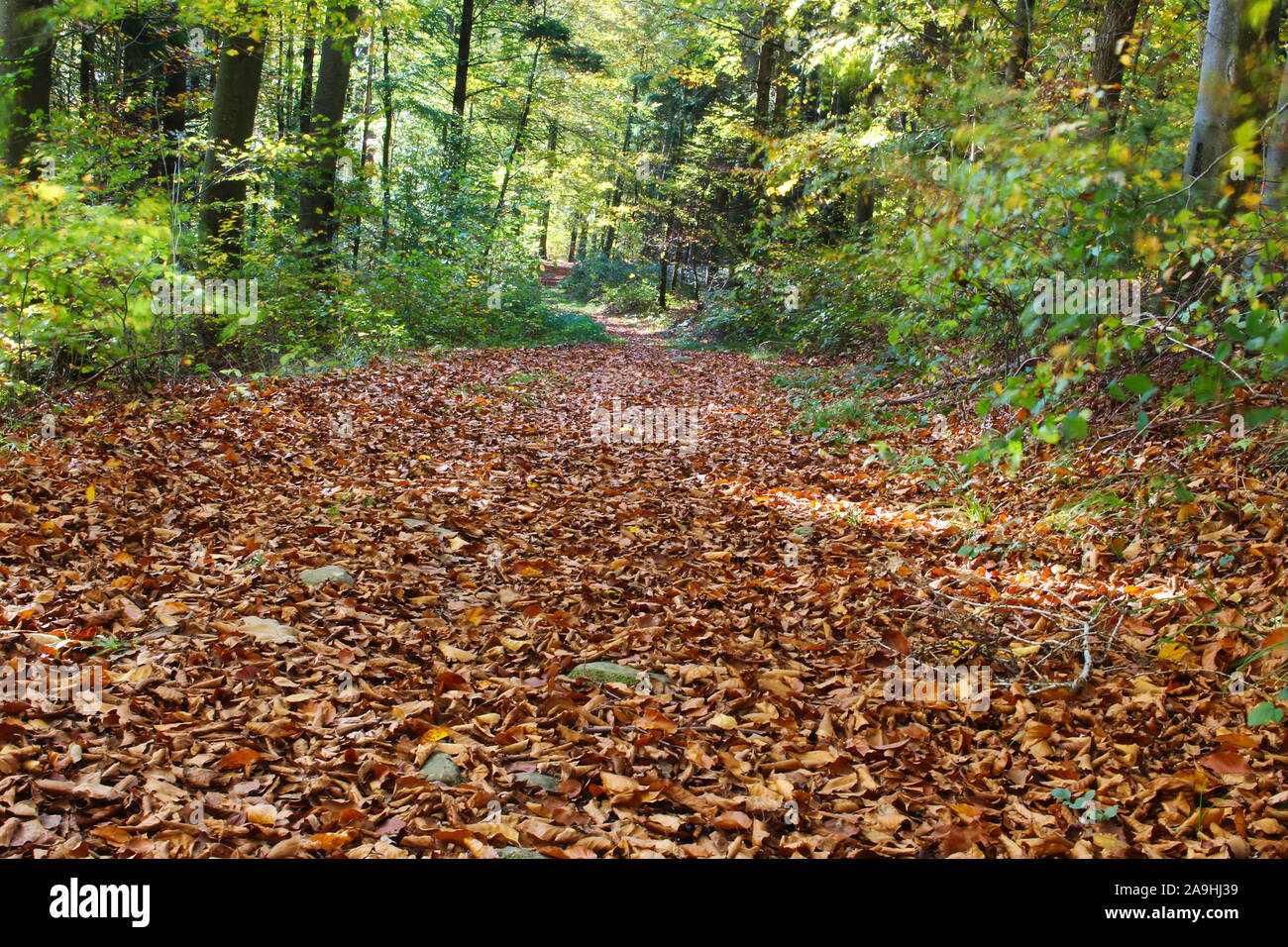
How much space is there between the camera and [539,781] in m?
2.53

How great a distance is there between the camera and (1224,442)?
4387 millimetres

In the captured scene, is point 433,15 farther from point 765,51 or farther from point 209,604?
point 209,604

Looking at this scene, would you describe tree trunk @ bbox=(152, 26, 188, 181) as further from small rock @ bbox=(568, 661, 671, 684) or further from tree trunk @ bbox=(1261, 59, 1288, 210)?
tree trunk @ bbox=(1261, 59, 1288, 210)

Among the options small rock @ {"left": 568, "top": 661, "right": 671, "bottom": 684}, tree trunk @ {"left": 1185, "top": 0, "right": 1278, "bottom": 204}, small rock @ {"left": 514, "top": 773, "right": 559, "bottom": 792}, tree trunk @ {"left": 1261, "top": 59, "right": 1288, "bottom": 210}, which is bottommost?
small rock @ {"left": 514, "top": 773, "right": 559, "bottom": 792}

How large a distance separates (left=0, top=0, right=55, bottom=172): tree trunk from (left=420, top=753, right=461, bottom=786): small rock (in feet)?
30.0

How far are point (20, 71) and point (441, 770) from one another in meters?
9.71

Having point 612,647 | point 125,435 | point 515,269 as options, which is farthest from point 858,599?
point 515,269

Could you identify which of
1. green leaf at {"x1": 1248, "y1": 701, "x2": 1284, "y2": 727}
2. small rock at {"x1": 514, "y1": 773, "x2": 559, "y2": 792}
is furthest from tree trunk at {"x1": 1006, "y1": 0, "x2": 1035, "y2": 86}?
small rock at {"x1": 514, "y1": 773, "x2": 559, "y2": 792}

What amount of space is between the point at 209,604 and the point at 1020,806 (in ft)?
10.9

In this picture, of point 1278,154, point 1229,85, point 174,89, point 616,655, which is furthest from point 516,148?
point 616,655

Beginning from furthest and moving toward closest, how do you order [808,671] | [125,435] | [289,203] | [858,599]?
[289,203] < [125,435] < [858,599] < [808,671]

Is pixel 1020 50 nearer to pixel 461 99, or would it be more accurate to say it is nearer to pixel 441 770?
pixel 441 770

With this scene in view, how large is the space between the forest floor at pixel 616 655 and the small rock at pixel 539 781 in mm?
20

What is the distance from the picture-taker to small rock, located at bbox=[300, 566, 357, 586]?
380cm
